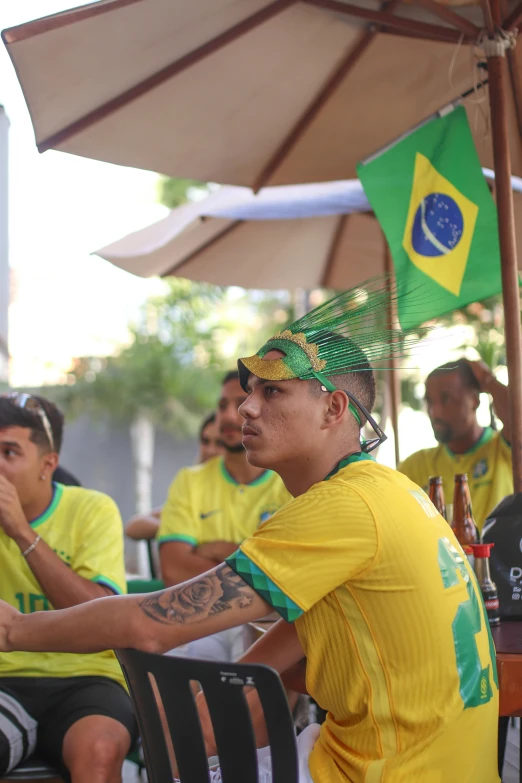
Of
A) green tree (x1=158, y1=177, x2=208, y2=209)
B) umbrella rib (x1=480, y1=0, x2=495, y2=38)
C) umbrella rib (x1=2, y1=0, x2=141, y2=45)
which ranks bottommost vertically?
umbrella rib (x1=2, y1=0, x2=141, y2=45)

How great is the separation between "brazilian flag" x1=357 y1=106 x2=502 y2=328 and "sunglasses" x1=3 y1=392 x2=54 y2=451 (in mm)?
1574

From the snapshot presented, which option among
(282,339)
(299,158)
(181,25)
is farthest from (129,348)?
(282,339)

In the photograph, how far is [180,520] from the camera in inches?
169

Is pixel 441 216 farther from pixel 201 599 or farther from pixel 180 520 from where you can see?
pixel 201 599

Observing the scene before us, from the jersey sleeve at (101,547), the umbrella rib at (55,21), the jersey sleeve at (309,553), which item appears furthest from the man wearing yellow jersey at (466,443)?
the jersey sleeve at (309,553)

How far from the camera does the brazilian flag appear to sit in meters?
3.49

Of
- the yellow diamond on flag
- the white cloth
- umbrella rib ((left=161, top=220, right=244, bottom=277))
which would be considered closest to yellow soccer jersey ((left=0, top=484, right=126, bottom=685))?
the white cloth

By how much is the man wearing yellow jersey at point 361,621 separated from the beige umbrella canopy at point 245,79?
83.4 inches

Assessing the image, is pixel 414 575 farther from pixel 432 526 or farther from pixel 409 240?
pixel 409 240

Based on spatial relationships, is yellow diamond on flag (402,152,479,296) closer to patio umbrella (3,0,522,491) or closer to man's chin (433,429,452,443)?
patio umbrella (3,0,522,491)

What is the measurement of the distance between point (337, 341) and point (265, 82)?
6.84 feet

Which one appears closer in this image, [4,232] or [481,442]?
[481,442]

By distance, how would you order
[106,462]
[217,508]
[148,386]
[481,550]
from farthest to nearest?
[106,462]
[148,386]
[217,508]
[481,550]

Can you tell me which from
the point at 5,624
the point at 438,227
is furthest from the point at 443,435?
the point at 5,624
